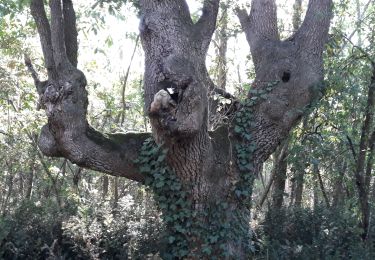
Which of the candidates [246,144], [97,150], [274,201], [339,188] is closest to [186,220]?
[246,144]

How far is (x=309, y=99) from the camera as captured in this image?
23.3 ft

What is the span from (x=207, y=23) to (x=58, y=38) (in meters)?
2.05

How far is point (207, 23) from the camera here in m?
6.59

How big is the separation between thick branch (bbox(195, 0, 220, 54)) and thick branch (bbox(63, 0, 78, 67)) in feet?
6.23

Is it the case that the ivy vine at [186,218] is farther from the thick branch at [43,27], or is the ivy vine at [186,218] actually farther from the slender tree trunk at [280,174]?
the slender tree trunk at [280,174]

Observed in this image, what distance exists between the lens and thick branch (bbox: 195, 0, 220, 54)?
6.47 meters

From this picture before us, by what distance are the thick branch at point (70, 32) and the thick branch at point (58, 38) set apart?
0.45 metres

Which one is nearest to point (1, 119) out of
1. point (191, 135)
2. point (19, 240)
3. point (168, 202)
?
point (19, 240)

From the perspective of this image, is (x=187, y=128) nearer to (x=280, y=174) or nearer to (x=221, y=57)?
(x=221, y=57)

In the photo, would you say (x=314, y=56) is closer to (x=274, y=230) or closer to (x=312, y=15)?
(x=312, y=15)

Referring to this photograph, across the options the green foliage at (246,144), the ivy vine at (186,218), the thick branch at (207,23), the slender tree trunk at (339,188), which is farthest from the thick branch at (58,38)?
the slender tree trunk at (339,188)

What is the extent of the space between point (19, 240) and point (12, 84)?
15.6 ft

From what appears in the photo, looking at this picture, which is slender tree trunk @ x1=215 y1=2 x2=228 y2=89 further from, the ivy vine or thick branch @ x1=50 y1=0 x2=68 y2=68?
the ivy vine

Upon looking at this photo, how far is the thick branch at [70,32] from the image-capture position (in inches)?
276
